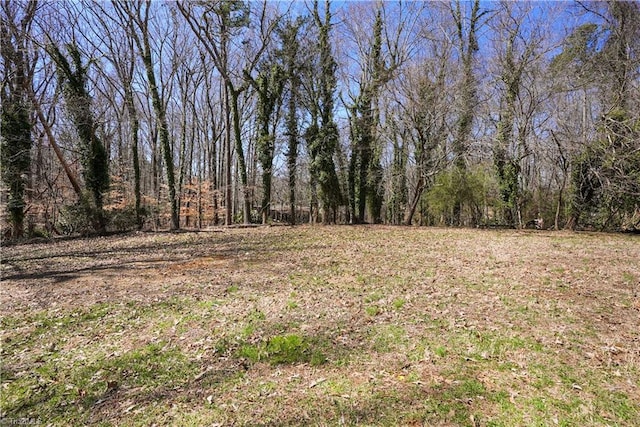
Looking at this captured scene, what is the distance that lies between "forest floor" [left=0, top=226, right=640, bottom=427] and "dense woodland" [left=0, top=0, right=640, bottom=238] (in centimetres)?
650

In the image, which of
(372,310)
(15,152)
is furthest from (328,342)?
(15,152)

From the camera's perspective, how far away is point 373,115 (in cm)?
1705

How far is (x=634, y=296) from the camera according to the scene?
5.08 m

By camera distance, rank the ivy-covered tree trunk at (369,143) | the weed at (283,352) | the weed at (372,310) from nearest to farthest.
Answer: the weed at (283,352) → the weed at (372,310) → the ivy-covered tree trunk at (369,143)

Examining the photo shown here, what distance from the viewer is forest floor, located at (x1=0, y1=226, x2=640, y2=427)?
9.73ft

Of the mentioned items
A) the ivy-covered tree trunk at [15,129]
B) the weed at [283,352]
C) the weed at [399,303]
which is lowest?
the weed at [283,352]

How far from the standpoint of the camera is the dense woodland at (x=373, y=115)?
12570 mm

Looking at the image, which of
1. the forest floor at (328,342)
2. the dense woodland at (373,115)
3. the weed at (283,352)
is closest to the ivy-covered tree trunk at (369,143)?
the dense woodland at (373,115)

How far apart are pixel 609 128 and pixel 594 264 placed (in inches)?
280

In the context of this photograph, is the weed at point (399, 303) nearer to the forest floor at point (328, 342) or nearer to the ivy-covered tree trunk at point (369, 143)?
the forest floor at point (328, 342)

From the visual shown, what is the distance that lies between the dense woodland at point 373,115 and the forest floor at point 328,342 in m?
6.50

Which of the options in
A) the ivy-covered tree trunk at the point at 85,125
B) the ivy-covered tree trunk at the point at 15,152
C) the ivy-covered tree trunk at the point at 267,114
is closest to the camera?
the ivy-covered tree trunk at the point at 15,152

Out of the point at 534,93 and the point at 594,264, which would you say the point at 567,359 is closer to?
the point at 594,264

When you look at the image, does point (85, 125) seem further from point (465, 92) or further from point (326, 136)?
point (465, 92)
